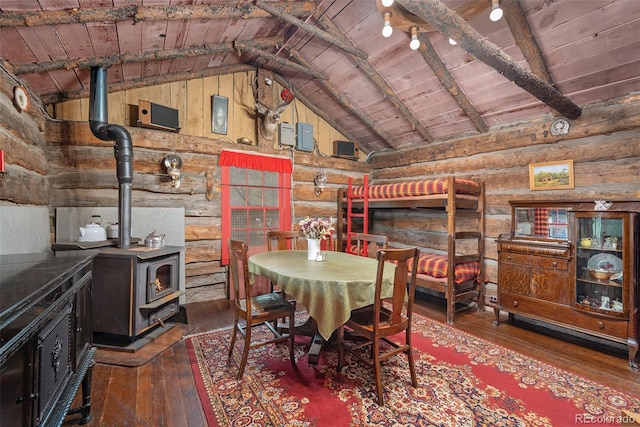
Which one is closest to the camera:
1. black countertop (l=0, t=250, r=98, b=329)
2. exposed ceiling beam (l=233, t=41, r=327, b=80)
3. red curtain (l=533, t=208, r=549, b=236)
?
black countertop (l=0, t=250, r=98, b=329)

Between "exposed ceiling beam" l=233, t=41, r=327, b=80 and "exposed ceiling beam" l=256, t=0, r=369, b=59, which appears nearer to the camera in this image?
"exposed ceiling beam" l=256, t=0, r=369, b=59

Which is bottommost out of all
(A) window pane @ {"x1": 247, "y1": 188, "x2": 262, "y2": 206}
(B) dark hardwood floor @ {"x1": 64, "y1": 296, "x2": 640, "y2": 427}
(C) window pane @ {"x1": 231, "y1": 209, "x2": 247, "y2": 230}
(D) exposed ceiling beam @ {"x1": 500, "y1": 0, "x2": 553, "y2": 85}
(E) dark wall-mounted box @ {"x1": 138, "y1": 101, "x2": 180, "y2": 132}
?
(B) dark hardwood floor @ {"x1": 64, "y1": 296, "x2": 640, "y2": 427}

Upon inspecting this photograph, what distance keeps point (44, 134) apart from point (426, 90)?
4.60 m

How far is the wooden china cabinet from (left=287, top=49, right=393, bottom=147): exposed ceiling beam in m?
2.47

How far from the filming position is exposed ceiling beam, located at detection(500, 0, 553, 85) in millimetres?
2643

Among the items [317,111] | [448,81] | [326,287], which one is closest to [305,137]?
[317,111]

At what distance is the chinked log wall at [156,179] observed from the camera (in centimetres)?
352

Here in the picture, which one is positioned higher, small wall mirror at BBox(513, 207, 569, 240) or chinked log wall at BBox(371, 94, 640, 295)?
chinked log wall at BBox(371, 94, 640, 295)

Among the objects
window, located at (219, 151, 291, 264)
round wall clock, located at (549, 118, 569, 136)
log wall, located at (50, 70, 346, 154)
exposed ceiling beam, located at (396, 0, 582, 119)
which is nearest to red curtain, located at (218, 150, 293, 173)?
window, located at (219, 151, 291, 264)

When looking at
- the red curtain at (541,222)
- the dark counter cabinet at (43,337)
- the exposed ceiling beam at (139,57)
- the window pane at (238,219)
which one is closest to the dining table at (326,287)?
the dark counter cabinet at (43,337)

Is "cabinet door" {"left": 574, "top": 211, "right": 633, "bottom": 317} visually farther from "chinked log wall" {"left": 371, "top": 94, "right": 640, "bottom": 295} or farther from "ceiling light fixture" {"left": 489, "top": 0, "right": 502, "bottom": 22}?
"ceiling light fixture" {"left": 489, "top": 0, "right": 502, "bottom": 22}

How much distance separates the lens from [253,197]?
4.81m

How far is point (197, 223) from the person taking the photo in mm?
4277

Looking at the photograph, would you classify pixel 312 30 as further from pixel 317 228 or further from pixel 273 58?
pixel 317 228
